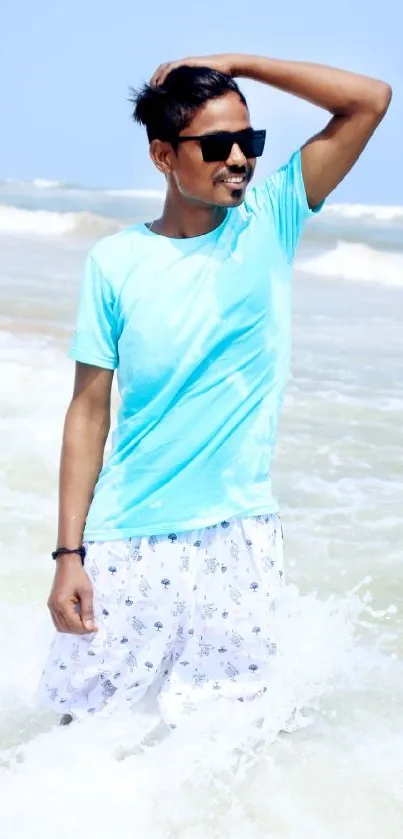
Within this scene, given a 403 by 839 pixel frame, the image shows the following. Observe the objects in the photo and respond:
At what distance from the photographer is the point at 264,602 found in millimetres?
2818

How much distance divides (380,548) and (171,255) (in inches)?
112

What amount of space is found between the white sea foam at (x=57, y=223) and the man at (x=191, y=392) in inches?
1026

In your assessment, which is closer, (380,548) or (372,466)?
(380,548)

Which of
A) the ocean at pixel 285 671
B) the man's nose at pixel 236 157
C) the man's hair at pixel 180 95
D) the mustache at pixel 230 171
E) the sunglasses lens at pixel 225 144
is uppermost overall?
the man's hair at pixel 180 95

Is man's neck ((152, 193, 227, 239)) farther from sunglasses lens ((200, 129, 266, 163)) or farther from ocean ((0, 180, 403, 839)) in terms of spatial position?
ocean ((0, 180, 403, 839))

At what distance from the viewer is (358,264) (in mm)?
22781

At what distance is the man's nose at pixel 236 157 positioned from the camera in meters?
2.60

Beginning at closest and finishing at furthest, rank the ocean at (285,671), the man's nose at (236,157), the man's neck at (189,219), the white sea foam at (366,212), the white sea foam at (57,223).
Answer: the man's nose at (236,157) → the man's neck at (189,219) → the ocean at (285,671) → the white sea foam at (57,223) → the white sea foam at (366,212)

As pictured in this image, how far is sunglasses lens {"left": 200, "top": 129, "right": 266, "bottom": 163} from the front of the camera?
8.53ft

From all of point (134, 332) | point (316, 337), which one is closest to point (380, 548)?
point (134, 332)

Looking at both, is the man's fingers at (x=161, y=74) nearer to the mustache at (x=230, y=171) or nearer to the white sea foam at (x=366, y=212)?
the mustache at (x=230, y=171)

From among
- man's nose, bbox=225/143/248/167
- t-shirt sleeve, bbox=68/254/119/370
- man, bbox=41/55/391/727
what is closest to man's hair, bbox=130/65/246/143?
→ man, bbox=41/55/391/727

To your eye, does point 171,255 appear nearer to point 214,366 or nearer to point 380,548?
point 214,366

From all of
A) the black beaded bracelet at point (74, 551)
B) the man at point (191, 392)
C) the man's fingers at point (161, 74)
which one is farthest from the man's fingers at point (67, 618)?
the man's fingers at point (161, 74)
